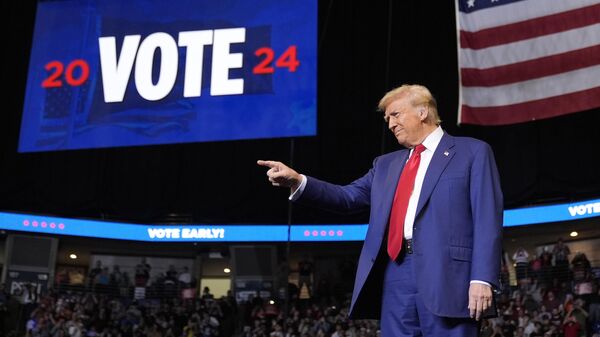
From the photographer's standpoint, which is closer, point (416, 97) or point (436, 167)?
point (436, 167)

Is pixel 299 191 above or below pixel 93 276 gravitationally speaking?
below

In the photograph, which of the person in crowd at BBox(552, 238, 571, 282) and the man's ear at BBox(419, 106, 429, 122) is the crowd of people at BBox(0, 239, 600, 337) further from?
the man's ear at BBox(419, 106, 429, 122)

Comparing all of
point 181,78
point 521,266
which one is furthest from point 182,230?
point 521,266

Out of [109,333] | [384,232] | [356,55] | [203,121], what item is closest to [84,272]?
[109,333]

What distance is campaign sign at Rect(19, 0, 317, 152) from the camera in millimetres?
11008

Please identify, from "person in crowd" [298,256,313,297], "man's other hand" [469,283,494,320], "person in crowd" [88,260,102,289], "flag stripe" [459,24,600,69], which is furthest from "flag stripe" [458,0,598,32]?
"person in crowd" [88,260,102,289]

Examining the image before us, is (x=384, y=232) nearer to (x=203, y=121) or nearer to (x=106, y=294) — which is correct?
(x=203, y=121)

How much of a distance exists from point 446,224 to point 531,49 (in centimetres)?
660

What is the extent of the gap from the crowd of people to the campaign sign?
10.2ft

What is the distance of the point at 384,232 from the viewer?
8.43 feet

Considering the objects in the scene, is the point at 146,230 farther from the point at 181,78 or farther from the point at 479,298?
the point at 479,298

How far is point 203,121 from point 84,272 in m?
12.0

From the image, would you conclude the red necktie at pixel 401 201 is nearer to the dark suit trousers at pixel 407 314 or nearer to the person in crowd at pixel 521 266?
the dark suit trousers at pixel 407 314

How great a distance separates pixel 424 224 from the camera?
2461 millimetres
